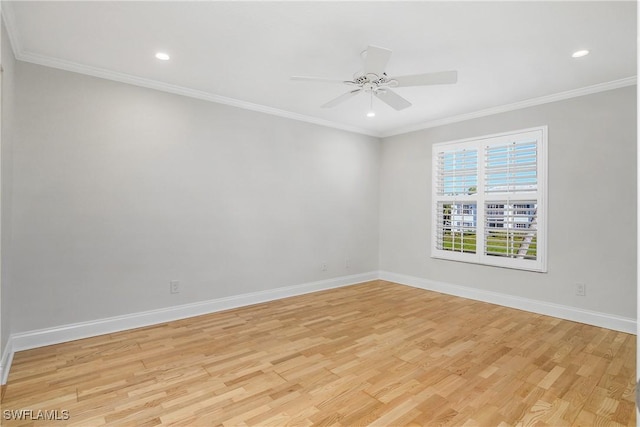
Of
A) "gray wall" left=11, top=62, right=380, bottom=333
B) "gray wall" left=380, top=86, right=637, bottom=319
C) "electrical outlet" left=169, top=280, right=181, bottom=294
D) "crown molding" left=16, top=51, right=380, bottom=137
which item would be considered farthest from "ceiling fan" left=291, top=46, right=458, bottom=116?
"electrical outlet" left=169, top=280, right=181, bottom=294

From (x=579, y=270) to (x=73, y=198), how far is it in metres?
5.36

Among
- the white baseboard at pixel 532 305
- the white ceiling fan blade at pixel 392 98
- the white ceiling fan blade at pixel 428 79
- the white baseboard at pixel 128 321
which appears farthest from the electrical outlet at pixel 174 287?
the white baseboard at pixel 532 305

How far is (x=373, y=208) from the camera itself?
5.71m

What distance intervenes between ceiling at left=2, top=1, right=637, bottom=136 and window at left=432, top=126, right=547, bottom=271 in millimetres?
749

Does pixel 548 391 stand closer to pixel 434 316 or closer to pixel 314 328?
pixel 434 316

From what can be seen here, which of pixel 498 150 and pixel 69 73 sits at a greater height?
pixel 69 73

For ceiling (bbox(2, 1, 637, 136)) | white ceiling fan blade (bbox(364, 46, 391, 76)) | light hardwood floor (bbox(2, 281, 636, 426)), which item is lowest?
light hardwood floor (bbox(2, 281, 636, 426))

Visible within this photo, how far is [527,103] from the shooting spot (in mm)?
4004

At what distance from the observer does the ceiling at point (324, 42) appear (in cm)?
221

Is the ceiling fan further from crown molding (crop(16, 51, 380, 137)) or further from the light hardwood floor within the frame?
the light hardwood floor

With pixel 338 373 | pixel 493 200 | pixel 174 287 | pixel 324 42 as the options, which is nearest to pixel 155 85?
pixel 324 42

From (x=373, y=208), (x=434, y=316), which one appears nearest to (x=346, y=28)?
(x=434, y=316)

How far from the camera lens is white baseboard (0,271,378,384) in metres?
2.79

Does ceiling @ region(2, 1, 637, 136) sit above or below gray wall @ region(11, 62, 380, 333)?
above
